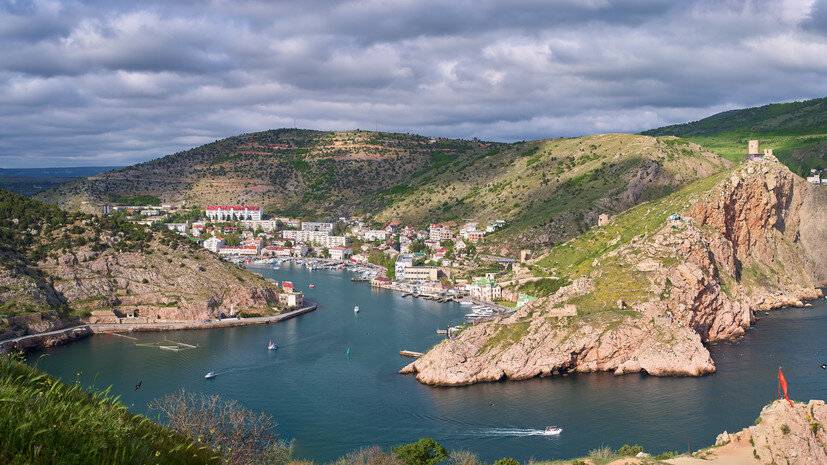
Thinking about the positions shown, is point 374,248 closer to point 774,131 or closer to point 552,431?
point 552,431

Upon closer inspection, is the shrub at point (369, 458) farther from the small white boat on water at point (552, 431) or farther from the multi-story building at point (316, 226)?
the multi-story building at point (316, 226)

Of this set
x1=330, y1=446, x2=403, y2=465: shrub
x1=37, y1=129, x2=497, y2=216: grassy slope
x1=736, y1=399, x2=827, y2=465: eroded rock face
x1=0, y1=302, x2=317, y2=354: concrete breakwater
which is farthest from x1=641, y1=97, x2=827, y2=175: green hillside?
x1=330, y1=446, x2=403, y2=465: shrub

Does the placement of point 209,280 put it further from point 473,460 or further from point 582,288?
point 473,460

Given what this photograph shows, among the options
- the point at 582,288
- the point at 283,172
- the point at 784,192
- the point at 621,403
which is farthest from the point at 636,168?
the point at 283,172

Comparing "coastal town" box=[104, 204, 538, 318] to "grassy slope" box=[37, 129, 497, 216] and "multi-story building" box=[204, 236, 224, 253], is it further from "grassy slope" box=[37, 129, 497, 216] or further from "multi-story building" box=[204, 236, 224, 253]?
"grassy slope" box=[37, 129, 497, 216]

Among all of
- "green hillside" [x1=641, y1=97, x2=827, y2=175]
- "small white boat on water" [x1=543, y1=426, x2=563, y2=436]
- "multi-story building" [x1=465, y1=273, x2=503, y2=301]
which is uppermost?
"green hillside" [x1=641, y1=97, x2=827, y2=175]

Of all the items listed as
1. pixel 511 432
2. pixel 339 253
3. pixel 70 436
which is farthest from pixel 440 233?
pixel 70 436
